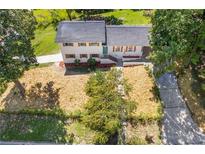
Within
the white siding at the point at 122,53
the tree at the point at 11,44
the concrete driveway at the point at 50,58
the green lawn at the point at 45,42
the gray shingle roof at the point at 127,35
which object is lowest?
the concrete driveway at the point at 50,58

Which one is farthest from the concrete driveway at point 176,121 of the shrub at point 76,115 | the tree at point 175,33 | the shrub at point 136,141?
the shrub at point 76,115

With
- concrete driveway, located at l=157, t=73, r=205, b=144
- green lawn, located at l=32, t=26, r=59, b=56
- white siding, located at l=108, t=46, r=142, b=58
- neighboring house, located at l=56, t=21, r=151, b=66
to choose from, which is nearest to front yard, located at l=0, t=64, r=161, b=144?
concrete driveway, located at l=157, t=73, r=205, b=144

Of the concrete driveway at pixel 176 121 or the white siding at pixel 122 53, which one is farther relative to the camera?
the white siding at pixel 122 53

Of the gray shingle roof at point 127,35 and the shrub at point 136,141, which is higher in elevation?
the gray shingle roof at point 127,35

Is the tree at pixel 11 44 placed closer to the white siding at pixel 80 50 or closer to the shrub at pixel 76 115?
the shrub at pixel 76 115

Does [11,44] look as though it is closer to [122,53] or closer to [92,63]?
[92,63]

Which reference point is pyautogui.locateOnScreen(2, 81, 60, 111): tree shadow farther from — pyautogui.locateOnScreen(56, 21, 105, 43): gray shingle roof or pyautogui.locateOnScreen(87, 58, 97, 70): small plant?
pyautogui.locateOnScreen(56, 21, 105, 43): gray shingle roof

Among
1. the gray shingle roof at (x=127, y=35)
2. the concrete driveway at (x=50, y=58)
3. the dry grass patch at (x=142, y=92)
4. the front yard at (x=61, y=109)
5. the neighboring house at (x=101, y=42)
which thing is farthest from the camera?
the concrete driveway at (x=50, y=58)

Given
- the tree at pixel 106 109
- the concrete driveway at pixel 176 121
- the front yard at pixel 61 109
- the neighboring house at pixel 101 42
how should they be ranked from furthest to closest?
the neighboring house at pixel 101 42 → the front yard at pixel 61 109 → the concrete driveway at pixel 176 121 → the tree at pixel 106 109
